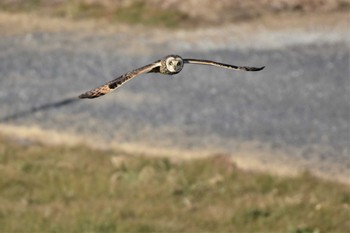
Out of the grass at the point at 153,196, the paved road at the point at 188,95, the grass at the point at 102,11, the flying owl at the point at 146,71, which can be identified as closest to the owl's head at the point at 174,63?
the flying owl at the point at 146,71

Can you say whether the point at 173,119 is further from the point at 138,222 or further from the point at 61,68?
the point at 138,222

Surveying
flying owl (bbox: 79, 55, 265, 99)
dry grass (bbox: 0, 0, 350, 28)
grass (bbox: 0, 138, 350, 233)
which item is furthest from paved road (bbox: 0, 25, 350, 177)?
flying owl (bbox: 79, 55, 265, 99)

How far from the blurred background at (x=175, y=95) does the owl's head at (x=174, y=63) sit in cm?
822

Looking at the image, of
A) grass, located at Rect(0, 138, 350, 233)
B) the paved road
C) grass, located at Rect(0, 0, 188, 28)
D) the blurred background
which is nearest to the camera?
grass, located at Rect(0, 138, 350, 233)

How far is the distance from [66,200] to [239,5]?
15.1m

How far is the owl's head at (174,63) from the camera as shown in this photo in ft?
18.8

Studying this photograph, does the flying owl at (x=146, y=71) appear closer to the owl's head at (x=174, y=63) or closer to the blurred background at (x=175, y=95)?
the owl's head at (x=174, y=63)

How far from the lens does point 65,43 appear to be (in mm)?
27844

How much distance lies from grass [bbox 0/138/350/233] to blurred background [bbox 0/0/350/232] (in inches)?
1.9

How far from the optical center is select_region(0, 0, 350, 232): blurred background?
17.1 meters

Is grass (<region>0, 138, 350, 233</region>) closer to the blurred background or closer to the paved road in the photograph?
the blurred background

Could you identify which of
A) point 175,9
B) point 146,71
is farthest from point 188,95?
point 146,71

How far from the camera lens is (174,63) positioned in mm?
5828

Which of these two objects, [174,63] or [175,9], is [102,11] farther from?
[174,63]
